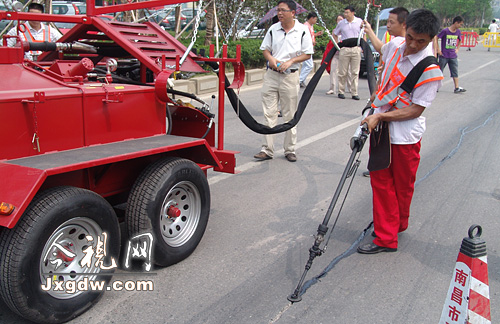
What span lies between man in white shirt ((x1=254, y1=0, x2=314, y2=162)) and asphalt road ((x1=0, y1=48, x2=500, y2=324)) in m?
0.63

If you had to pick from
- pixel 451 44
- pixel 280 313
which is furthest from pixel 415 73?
pixel 451 44

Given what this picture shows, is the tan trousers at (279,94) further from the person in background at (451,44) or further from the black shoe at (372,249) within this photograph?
the person in background at (451,44)

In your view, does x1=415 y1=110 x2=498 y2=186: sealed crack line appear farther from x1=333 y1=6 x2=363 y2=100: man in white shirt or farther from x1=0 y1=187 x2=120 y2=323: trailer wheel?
x1=0 y1=187 x2=120 y2=323: trailer wheel

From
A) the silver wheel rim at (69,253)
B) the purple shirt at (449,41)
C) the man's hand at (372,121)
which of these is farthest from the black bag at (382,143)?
the purple shirt at (449,41)

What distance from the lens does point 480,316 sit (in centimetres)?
266

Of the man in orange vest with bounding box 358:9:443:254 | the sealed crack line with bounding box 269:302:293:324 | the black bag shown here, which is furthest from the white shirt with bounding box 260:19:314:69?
the sealed crack line with bounding box 269:302:293:324

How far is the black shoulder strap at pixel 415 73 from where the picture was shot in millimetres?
3967

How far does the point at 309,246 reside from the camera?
14.5 feet

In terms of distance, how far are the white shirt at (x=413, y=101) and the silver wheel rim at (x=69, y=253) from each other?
8.05 feet

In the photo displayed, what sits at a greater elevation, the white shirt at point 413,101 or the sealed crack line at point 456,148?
Answer: the white shirt at point 413,101

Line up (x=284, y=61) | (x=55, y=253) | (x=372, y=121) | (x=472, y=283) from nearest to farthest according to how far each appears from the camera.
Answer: (x=472, y=283), (x=55, y=253), (x=372, y=121), (x=284, y=61)

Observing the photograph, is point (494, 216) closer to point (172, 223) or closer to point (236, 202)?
point (236, 202)

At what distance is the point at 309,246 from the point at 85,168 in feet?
6.67

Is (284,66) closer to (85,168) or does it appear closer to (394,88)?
(394,88)
